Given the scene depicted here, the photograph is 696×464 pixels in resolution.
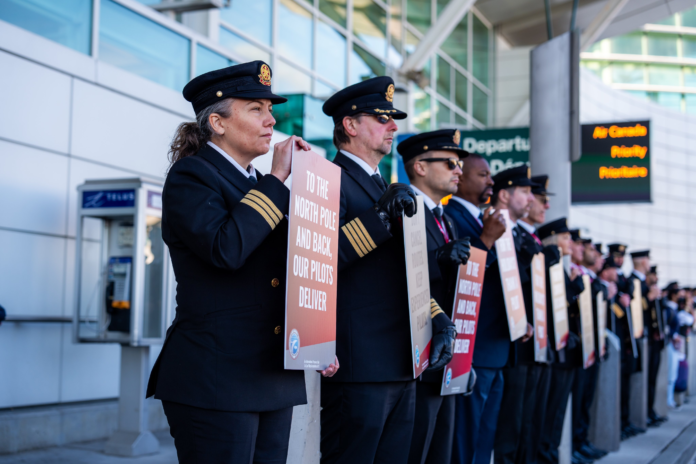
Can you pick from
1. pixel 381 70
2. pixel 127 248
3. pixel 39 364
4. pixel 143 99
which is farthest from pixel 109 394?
pixel 381 70

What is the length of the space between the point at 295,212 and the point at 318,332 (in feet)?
1.30

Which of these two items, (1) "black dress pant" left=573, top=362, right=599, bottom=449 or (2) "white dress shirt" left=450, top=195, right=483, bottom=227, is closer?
(2) "white dress shirt" left=450, top=195, right=483, bottom=227

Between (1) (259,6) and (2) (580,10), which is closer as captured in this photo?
(1) (259,6)

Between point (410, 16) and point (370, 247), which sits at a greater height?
point (410, 16)

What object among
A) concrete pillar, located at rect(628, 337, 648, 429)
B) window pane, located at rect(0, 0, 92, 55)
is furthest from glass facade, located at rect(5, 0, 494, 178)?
concrete pillar, located at rect(628, 337, 648, 429)

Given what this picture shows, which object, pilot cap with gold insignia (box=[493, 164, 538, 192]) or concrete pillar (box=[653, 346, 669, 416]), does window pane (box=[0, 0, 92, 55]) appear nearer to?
pilot cap with gold insignia (box=[493, 164, 538, 192])

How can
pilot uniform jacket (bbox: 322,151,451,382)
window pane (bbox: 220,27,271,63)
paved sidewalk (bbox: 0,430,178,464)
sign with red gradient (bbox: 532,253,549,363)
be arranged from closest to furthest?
pilot uniform jacket (bbox: 322,151,451,382)
sign with red gradient (bbox: 532,253,549,363)
paved sidewalk (bbox: 0,430,178,464)
window pane (bbox: 220,27,271,63)

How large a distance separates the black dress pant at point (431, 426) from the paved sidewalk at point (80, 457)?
114 inches

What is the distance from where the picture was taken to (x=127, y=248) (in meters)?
6.77

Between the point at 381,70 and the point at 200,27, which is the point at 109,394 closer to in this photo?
the point at 200,27

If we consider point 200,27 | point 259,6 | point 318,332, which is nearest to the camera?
point 318,332

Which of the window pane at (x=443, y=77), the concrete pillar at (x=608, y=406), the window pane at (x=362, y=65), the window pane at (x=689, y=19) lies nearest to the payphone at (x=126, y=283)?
the concrete pillar at (x=608, y=406)

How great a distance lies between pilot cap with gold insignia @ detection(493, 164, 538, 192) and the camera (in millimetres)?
5348

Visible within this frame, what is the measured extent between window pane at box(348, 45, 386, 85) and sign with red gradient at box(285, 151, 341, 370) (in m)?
11.7
